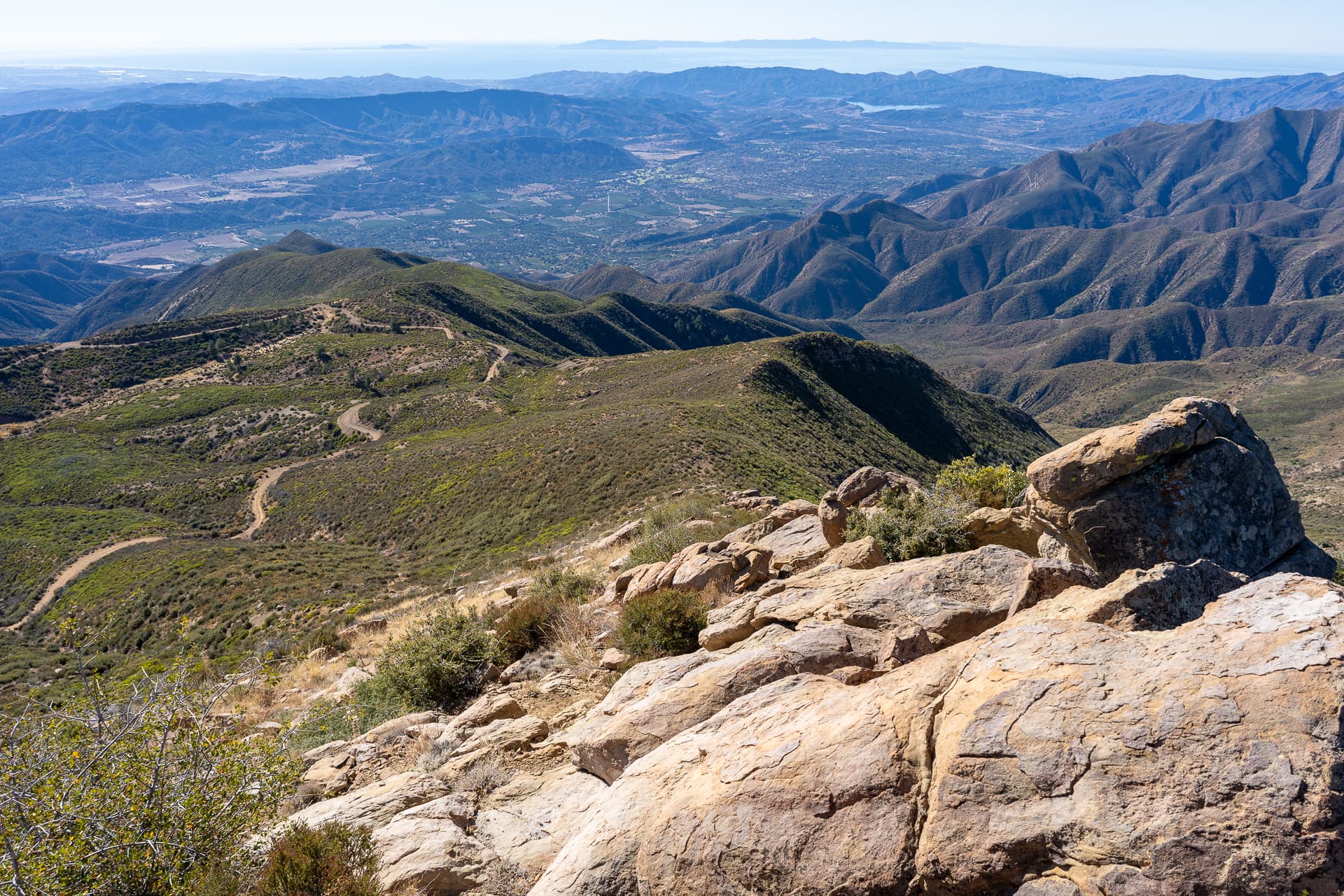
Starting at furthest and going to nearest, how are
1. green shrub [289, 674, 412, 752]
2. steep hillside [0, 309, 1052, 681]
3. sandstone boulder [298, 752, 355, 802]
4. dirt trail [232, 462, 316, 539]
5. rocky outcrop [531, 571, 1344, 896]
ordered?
dirt trail [232, 462, 316, 539] → steep hillside [0, 309, 1052, 681] → green shrub [289, 674, 412, 752] → sandstone boulder [298, 752, 355, 802] → rocky outcrop [531, 571, 1344, 896]

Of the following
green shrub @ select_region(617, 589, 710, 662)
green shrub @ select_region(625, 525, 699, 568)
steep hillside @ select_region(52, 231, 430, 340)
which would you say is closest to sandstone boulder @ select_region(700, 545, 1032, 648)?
green shrub @ select_region(617, 589, 710, 662)

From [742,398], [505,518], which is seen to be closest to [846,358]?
[742,398]

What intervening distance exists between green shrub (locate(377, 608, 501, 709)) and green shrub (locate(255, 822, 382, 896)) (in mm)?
5870

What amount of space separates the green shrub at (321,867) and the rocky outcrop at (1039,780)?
2034 mm

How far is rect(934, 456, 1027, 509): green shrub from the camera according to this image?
46.7 feet

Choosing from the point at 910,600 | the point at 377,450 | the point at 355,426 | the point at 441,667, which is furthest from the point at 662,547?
the point at 355,426

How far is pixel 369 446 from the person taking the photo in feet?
198

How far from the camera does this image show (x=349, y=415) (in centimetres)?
6700

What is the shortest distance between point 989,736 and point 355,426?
68.4m

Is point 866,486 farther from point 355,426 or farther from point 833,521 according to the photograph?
point 355,426

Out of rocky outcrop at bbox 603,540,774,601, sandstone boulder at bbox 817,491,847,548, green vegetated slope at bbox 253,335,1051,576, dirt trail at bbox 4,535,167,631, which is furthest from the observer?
green vegetated slope at bbox 253,335,1051,576

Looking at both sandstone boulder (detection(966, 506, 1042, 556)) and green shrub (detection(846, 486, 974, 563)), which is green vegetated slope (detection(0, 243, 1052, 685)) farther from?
sandstone boulder (detection(966, 506, 1042, 556))

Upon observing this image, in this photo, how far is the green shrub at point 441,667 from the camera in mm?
12938

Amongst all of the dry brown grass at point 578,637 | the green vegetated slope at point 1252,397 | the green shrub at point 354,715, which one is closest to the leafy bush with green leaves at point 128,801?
the green shrub at point 354,715
